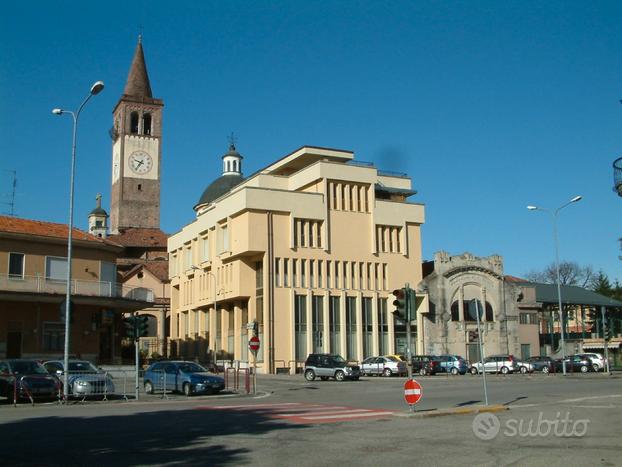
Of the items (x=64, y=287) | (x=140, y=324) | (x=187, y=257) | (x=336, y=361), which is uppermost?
(x=187, y=257)

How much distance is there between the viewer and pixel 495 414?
18609mm

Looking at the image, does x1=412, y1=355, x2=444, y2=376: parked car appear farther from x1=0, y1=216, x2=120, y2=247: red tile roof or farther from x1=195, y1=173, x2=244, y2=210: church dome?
x1=195, y1=173, x2=244, y2=210: church dome

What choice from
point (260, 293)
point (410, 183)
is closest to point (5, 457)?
point (260, 293)

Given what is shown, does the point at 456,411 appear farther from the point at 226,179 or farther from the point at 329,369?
the point at 226,179

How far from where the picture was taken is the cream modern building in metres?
57.2

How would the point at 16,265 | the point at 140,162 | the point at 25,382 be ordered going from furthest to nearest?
the point at 140,162 < the point at 16,265 < the point at 25,382

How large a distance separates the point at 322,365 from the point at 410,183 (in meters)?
32.2

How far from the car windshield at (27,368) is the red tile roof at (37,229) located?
15581mm

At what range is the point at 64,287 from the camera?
138ft

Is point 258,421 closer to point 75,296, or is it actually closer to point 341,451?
point 341,451

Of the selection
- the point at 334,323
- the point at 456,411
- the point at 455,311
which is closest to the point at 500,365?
the point at 455,311

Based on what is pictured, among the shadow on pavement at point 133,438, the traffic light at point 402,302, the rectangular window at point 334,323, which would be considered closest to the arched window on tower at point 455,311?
the rectangular window at point 334,323

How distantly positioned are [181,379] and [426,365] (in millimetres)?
23844

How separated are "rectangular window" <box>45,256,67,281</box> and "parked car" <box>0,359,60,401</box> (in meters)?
16.2
